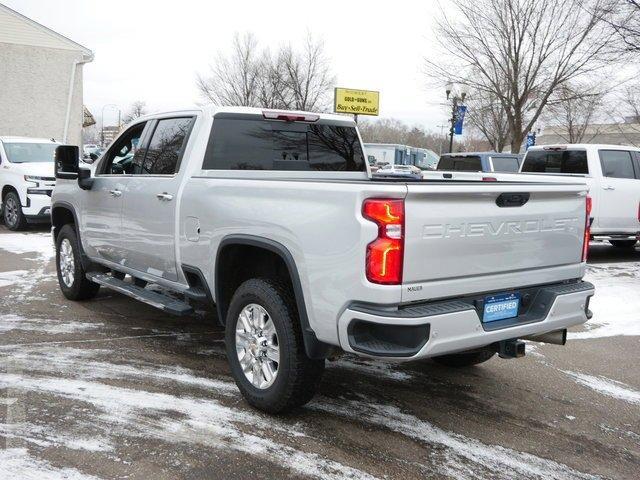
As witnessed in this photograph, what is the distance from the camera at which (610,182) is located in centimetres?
1020

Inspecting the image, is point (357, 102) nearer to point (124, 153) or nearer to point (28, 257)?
point (28, 257)

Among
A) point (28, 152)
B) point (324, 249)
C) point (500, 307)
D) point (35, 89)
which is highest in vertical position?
point (35, 89)

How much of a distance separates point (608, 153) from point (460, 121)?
15.0 meters

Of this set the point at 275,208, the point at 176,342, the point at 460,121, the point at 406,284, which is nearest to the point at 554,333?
the point at 406,284

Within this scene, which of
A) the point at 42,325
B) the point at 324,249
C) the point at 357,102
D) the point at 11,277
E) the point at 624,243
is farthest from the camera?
the point at 357,102

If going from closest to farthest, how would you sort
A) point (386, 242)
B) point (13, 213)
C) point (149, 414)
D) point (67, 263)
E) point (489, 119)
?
point (386, 242) → point (149, 414) → point (67, 263) → point (13, 213) → point (489, 119)

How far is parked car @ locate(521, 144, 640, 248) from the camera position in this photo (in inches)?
400

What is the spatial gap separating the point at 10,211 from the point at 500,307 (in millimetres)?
11516

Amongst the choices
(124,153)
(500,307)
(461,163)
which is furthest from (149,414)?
(461,163)

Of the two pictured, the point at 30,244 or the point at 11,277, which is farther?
the point at 30,244

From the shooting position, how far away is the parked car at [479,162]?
14.1 m

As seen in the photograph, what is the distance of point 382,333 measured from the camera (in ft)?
10.4

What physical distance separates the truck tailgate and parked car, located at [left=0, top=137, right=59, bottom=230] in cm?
1057

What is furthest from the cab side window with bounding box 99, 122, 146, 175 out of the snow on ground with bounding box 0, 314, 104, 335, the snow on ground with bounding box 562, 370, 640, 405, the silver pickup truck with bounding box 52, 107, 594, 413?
the snow on ground with bounding box 562, 370, 640, 405
